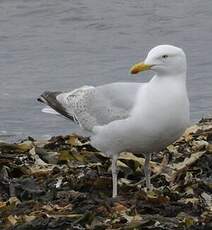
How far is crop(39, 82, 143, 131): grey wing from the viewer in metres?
6.28

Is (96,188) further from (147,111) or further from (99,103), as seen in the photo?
(147,111)

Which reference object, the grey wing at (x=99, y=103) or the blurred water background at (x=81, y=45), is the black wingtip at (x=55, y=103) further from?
the blurred water background at (x=81, y=45)

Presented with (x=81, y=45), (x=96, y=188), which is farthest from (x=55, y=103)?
(x=81, y=45)

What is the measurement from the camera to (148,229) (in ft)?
18.0

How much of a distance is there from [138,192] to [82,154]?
4.72ft

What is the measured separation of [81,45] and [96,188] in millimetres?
7737

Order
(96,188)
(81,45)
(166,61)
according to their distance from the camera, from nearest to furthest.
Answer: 1. (166,61)
2. (96,188)
3. (81,45)

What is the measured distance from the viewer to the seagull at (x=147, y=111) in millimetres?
6090

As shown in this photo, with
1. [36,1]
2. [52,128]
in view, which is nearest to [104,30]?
[36,1]

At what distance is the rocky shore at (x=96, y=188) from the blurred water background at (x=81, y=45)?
2445 millimetres

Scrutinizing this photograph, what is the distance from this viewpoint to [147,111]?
6.08 m

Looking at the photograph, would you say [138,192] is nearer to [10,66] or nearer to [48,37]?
[10,66]

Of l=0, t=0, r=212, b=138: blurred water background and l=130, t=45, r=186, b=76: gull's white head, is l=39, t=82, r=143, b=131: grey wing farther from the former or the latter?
l=0, t=0, r=212, b=138: blurred water background

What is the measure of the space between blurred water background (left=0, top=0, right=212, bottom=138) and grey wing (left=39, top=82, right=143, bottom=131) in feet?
9.97
